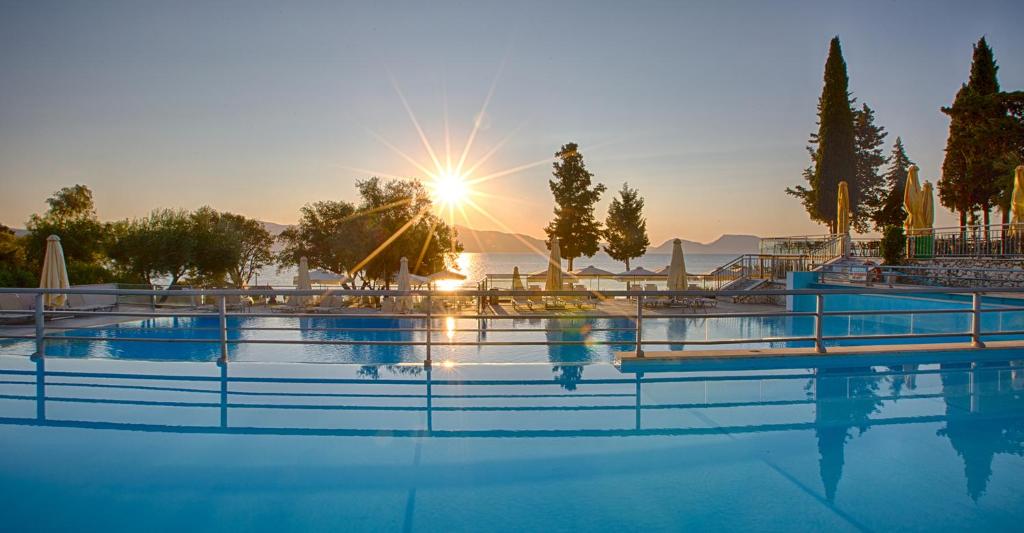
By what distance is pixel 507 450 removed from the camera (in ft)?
11.9

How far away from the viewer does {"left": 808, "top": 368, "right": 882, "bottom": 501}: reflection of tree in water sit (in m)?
3.42

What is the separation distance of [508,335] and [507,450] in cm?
840

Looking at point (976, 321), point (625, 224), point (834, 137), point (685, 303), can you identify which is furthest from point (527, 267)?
point (976, 321)

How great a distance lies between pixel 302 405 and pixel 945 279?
16.1 meters

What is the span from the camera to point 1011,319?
997 cm

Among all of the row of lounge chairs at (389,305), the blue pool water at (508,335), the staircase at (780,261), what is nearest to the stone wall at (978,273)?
the blue pool water at (508,335)

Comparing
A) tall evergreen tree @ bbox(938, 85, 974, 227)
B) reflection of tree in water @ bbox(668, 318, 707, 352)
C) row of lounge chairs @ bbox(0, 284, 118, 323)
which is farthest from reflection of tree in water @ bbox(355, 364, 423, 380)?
tall evergreen tree @ bbox(938, 85, 974, 227)

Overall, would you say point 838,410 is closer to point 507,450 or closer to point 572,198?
point 507,450

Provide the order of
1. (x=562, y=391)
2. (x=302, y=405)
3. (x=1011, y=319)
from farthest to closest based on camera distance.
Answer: (x=1011, y=319), (x=562, y=391), (x=302, y=405)

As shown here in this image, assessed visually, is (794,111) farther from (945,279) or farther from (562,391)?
(562,391)

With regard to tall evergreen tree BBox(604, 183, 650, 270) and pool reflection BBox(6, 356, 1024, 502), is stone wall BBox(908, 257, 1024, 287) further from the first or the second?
tall evergreen tree BBox(604, 183, 650, 270)

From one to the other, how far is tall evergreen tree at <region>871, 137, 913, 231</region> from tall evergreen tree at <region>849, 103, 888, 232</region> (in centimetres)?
38

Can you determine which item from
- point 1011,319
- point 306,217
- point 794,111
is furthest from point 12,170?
point 794,111

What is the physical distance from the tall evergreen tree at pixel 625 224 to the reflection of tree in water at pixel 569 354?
Answer: 25.9 meters
